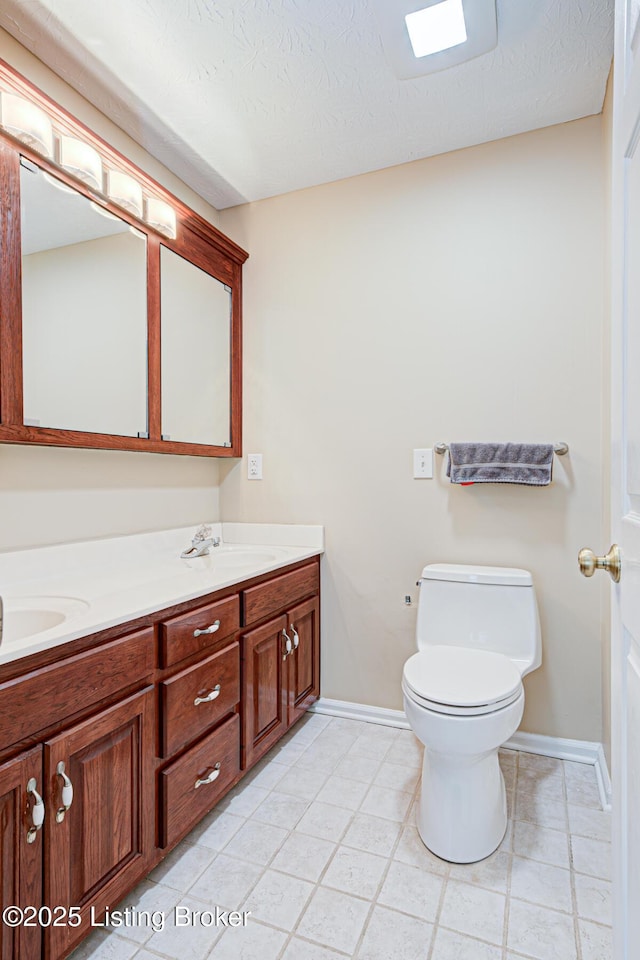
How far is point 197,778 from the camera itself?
4.76 ft

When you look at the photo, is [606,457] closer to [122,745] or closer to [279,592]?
[279,592]

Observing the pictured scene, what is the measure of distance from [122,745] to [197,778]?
0.36m

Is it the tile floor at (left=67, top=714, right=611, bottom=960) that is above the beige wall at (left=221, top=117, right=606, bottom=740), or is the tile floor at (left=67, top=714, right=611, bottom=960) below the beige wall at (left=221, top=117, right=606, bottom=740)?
below

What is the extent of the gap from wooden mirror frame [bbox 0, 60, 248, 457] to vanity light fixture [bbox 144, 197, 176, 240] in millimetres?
18

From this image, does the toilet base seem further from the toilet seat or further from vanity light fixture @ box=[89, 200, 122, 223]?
vanity light fixture @ box=[89, 200, 122, 223]

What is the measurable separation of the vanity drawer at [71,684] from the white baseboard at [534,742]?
1.19 meters

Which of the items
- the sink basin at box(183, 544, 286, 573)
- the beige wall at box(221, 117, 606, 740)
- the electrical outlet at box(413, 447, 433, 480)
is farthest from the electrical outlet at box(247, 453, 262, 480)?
the electrical outlet at box(413, 447, 433, 480)

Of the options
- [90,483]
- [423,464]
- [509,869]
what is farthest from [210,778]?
[423,464]

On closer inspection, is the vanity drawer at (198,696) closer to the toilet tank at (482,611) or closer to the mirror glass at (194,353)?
the toilet tank at (482,611)

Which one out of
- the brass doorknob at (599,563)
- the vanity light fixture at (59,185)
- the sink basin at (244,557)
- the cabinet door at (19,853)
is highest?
the vanity light fixture at (59,185)

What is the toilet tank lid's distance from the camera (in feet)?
6.16

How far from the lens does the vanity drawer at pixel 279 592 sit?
1722 mm

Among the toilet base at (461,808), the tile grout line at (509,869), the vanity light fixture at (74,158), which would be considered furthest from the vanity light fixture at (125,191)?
the tile grout line at (509,869)

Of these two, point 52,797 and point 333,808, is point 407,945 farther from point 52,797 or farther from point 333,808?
point 52,797
